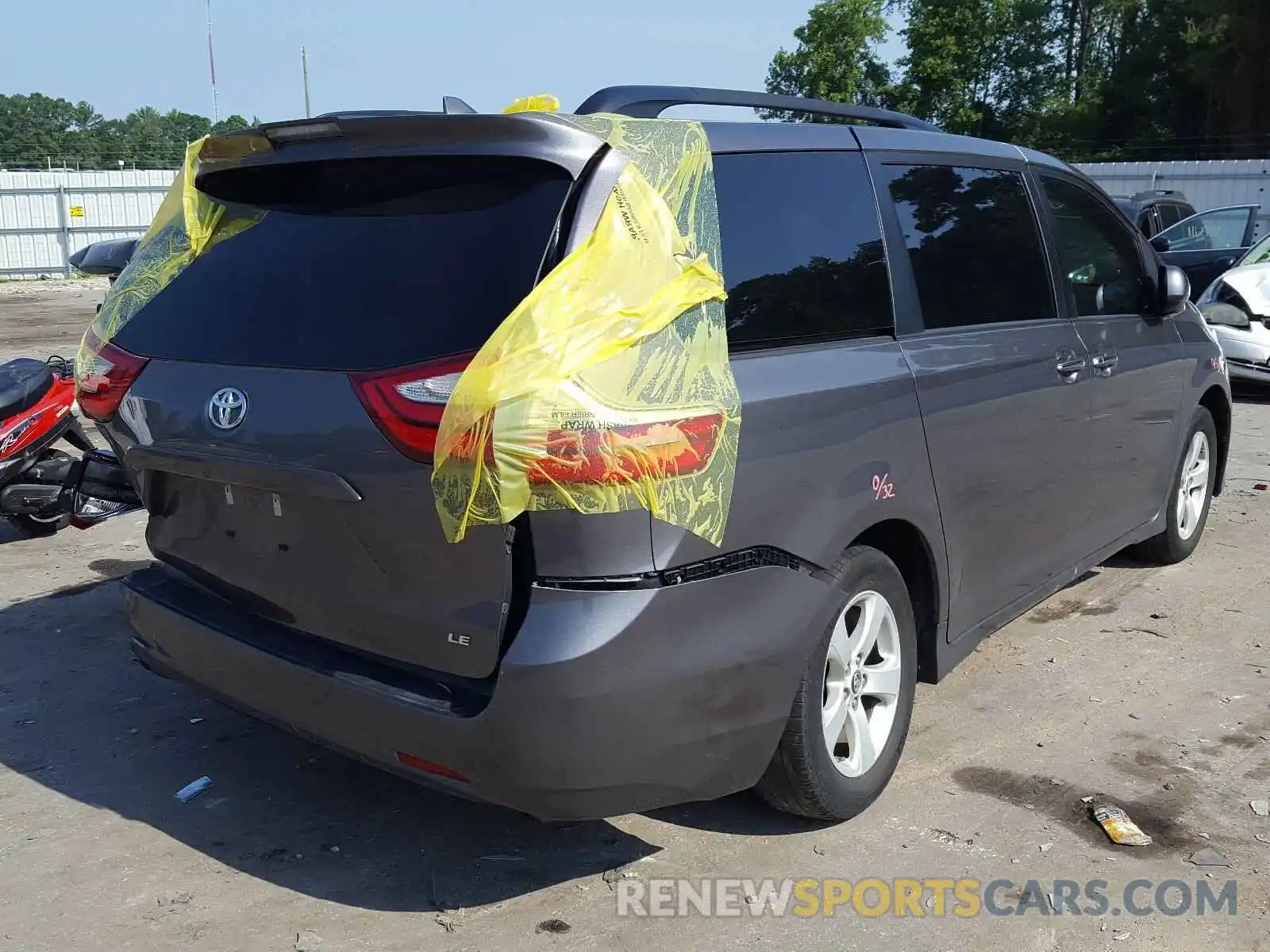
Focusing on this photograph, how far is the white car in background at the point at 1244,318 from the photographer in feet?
35.3

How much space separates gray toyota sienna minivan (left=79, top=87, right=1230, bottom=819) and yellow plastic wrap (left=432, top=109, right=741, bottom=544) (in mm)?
63

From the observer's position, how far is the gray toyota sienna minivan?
9.09 feet

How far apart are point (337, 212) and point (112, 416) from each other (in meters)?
0.95

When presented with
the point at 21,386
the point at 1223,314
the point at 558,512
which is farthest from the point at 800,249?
the point at 1223,314

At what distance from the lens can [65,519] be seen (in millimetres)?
6727

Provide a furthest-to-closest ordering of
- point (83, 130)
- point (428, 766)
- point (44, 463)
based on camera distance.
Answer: point (83, 130)
point (44, 463)
point (428, 766)

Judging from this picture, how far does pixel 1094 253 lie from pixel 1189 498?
5.69ft

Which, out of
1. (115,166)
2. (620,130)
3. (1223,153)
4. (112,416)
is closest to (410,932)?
(112,416)

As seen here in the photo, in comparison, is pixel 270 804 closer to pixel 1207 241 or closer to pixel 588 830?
pixel 588 830

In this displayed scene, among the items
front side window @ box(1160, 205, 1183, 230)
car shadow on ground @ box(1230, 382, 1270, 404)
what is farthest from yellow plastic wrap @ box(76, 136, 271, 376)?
front side window @ box(1160, 205, 1183, 230)

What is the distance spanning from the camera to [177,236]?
11.9 ft

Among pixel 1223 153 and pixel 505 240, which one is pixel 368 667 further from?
pixel 1223 153

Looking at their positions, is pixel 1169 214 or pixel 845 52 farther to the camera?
pixel 845 52

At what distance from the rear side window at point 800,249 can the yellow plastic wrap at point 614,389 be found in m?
0.18
